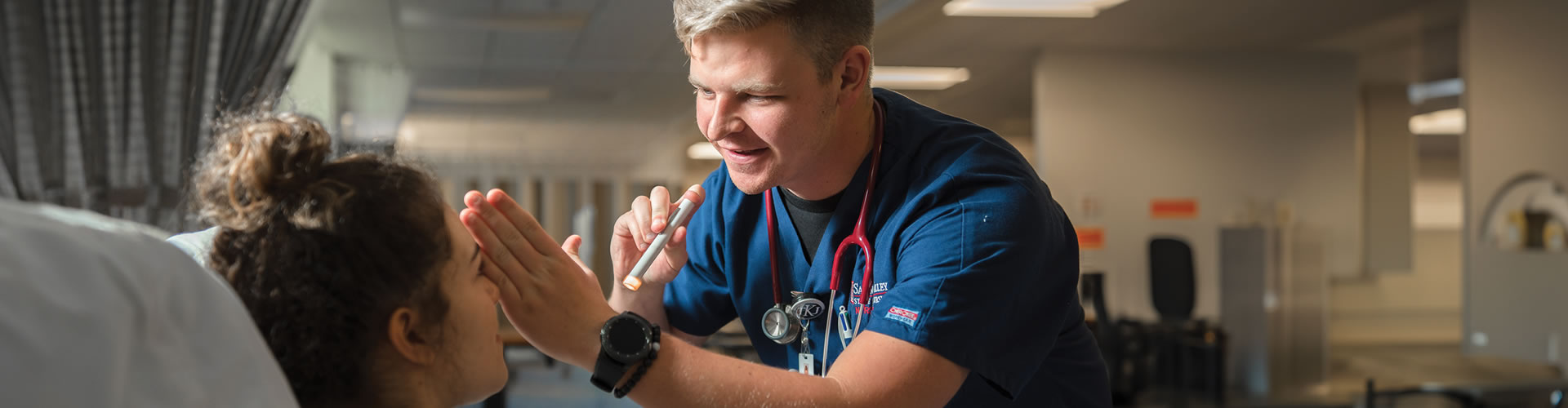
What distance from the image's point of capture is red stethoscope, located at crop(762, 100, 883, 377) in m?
1.33

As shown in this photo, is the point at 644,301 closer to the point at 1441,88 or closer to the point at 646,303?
the point at 646,303

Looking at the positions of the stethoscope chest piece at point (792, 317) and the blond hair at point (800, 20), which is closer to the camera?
the blond hair at point (800, 20)

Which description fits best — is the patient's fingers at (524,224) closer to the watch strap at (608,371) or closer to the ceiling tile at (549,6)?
the watch strap at (608,371)

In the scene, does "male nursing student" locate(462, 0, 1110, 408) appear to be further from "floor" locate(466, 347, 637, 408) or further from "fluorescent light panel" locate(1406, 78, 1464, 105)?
"fluorescent light panel" locate(1406, 78, 1464, 105)

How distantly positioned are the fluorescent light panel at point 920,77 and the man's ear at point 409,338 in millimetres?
6628

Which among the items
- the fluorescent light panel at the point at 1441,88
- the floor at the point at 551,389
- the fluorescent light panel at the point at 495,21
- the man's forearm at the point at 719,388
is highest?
the fluorescent light panel at the point at 495,21

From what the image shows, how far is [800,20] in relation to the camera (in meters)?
1.23

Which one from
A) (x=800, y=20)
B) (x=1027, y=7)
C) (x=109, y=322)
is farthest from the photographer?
(x=1027, y=7)

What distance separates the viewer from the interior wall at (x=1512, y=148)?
4.64m

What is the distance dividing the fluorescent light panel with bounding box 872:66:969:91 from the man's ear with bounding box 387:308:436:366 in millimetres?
6628

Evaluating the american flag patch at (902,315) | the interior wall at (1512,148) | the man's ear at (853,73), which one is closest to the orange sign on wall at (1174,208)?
the interior wall at (1512,148)

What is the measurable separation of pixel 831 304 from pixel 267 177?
734 mm

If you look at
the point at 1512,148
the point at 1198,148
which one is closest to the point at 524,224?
the point at 1512,148

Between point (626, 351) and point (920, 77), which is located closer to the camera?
point (626, 351)
